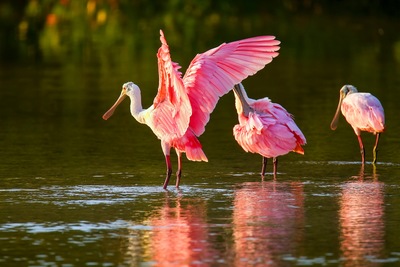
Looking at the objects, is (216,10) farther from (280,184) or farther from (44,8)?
(280,184)

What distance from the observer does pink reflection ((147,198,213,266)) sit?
788 cm

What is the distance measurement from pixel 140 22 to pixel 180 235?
95.6ft

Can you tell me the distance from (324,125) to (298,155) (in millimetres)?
2355

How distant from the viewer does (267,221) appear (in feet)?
29.8

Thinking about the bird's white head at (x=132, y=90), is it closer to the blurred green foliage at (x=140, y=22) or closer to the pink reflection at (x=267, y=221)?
the pink reflection at (x=267, y=221)

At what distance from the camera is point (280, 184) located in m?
10.9

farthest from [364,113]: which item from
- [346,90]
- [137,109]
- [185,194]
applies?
[185,194]

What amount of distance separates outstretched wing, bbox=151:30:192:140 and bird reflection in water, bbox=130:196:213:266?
0.81 meters

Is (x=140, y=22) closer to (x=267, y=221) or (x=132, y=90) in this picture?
(x=132, y=90)

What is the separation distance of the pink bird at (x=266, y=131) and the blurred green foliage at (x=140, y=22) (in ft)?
45.1

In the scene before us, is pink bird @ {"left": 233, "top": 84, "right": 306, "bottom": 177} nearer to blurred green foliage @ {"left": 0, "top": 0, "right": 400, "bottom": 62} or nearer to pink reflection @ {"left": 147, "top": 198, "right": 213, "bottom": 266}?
pink reflection @ {"left": 147, "top": 198, "right": 213, "bottom": 266}

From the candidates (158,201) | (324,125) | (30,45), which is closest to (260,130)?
(158,201)

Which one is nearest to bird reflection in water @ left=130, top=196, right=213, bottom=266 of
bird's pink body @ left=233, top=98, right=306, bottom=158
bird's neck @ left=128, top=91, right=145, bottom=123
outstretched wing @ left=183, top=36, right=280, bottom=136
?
outstretched wing @ left=183, top=36, right=280, bottom=136

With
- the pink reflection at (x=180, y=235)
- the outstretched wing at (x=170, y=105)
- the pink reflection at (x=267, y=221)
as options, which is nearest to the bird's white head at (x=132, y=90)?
the outstretched wing at (x=170, y=105)
